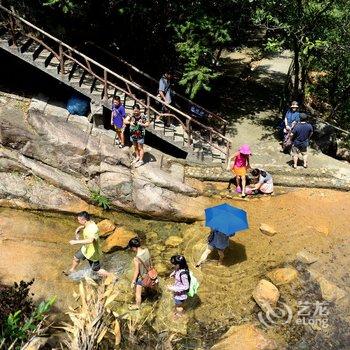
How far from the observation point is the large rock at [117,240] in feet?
35.4

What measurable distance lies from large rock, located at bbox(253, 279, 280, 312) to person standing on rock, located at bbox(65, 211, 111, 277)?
331 cm

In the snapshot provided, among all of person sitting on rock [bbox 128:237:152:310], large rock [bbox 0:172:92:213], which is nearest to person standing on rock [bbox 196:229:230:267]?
person sitting on rock [bbox 128:237:152:310]

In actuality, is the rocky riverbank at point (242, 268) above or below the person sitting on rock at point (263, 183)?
below

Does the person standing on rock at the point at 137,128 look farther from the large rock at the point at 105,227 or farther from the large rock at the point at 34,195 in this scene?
the large rock at the point at 34,195

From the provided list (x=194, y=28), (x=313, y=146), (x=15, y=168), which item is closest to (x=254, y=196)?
(x=313, y=146)

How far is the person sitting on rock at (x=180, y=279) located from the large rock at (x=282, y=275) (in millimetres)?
2342

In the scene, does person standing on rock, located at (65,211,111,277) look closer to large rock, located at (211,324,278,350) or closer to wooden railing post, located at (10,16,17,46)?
large rock, located at (211,324,278,350)

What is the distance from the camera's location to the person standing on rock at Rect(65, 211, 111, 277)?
29.8 feet

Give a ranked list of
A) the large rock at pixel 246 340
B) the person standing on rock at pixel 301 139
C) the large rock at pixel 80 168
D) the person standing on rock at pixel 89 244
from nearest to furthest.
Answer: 1. the large rock at pixel 246 340
2. the person standing on rock at pixel 89 244
3. the large rock at pixel 80 168
4. the person standing on rock at pixel 301 139

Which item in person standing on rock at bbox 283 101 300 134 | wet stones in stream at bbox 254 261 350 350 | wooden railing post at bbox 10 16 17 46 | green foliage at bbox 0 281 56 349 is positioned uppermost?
wooden railing post at bbox 10 16 17 46

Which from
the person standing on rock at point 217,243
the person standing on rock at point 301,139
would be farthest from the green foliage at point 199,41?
the person standing on rock at point 217,243

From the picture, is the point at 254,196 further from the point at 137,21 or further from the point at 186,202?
the point at 137,21

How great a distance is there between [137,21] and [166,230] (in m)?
6.93

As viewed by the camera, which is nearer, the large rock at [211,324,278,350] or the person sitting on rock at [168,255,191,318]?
the large rock at [211,324,278,350]
